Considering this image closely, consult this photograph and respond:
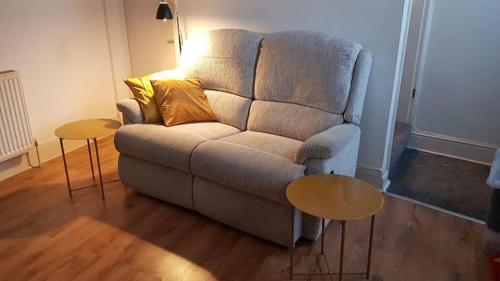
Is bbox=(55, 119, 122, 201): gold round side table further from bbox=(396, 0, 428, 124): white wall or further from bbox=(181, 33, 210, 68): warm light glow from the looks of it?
bbox=(396, 0, 428, 124): white wall

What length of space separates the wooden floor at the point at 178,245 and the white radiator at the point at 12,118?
0.42 m

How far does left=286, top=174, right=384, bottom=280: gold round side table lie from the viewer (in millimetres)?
1648

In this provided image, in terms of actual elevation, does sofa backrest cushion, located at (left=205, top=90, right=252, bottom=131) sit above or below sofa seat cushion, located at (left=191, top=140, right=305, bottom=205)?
above

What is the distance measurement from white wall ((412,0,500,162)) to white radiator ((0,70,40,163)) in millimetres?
3258

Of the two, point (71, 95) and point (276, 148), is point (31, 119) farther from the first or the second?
point (276, 148)

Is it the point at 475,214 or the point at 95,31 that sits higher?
the point at 95,31

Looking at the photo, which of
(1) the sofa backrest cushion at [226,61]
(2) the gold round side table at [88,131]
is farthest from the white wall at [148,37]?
(2) the gold round side table at [88,131]

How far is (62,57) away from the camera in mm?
3305

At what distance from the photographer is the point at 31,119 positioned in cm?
316

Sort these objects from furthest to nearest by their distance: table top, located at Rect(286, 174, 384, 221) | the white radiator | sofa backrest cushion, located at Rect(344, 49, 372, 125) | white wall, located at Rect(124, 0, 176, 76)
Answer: white wall, located at Rect(124, 0, 176, 76) → the white radiator → sofa backrest cushion, located at Rect(344, 49, 372, 125) → table top, located at Rect(286, 174, 384, 221)

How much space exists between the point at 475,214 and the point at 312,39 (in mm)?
1561

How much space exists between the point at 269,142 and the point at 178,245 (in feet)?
2.72

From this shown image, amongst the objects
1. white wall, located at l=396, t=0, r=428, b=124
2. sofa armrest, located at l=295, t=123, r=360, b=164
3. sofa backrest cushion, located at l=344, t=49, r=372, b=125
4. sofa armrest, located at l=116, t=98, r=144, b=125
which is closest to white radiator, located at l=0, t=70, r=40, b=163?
sofa armrest, located at l=116, t=98, r=144, b=125

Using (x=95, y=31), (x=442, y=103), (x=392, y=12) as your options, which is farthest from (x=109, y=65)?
(x=442, y=103)
